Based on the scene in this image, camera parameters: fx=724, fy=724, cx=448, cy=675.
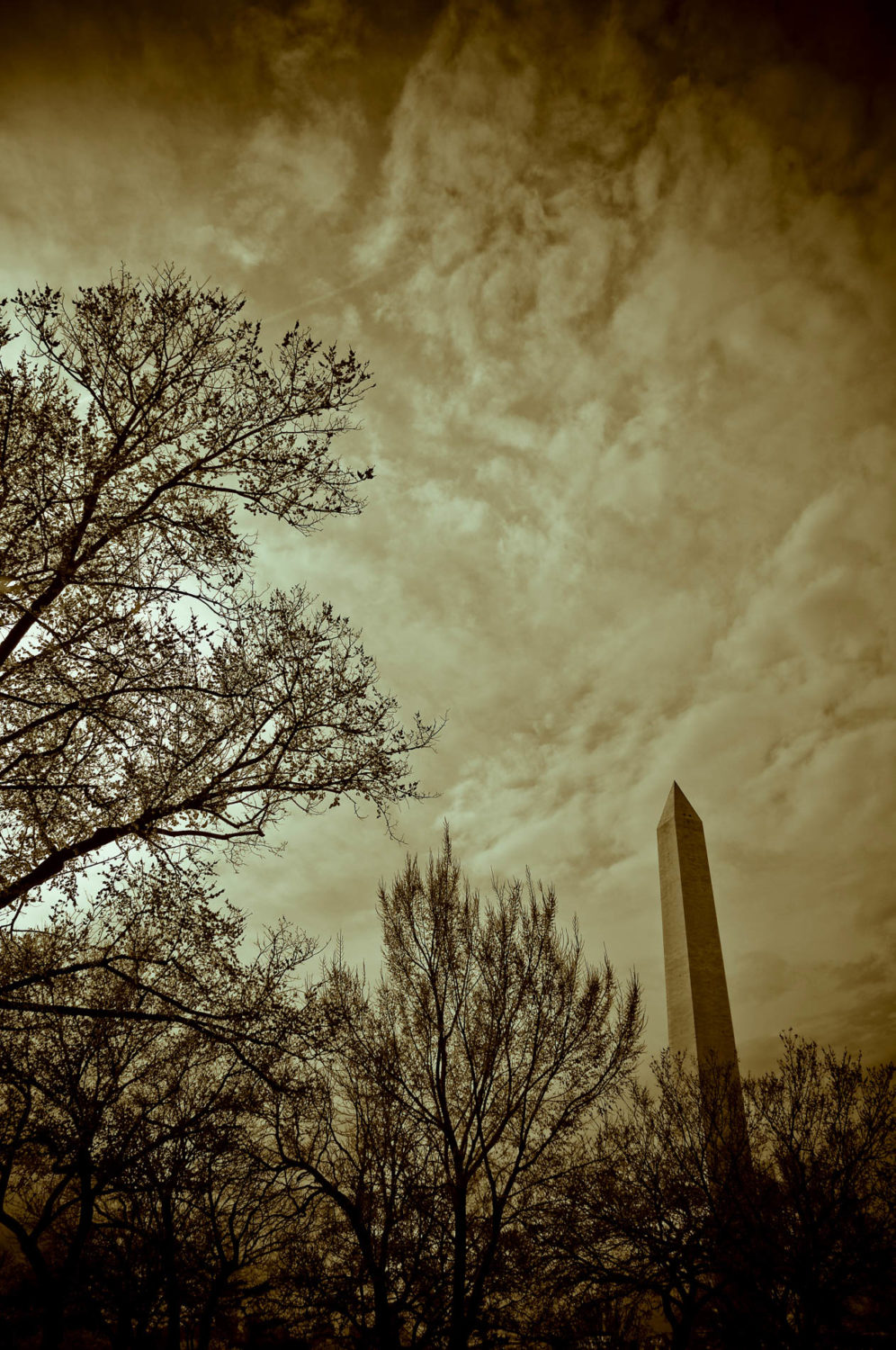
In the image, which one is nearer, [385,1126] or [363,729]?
[363,729]

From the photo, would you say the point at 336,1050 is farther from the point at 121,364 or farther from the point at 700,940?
the point at 700,940

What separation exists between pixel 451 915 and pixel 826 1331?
9105 mm

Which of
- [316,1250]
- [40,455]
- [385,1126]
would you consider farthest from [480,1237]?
[40,455]

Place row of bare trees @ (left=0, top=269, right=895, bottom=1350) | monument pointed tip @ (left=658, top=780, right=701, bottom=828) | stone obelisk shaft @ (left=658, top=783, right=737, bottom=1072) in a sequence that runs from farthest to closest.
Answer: monument pointed tip @ (left=658, top=780, right=701, bottom=828), stone obelisk shaft @ (left=658, top=783, right=737, bottom=1072), row of bare trees @ (left=0, top=269, right=895, bottom=1350)

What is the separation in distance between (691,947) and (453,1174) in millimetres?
10839

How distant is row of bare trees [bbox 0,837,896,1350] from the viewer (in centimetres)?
1169

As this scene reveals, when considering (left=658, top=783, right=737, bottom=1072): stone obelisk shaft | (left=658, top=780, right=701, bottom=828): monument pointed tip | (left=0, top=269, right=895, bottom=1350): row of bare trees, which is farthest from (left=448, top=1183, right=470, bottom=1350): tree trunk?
(left=658, top=780, right=701, bottom=828): monument pointed tip

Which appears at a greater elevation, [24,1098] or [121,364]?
[121,364]

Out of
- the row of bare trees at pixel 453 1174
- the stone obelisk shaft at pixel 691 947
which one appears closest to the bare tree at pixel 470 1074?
the row of bare trees at pixel 453 1174

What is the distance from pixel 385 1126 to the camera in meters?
12.6

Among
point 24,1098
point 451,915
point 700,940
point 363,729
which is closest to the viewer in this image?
point 363,729

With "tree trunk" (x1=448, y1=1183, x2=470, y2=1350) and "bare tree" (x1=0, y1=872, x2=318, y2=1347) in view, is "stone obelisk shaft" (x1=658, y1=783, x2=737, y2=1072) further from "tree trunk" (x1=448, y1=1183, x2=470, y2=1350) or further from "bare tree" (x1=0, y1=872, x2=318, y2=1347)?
"bare tree" (x1=0, y1=872, x2=318, y2=1347)

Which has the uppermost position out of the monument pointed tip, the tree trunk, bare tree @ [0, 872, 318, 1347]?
the monument pointed tip

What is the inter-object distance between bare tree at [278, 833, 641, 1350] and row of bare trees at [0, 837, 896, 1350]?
44 millimetres
